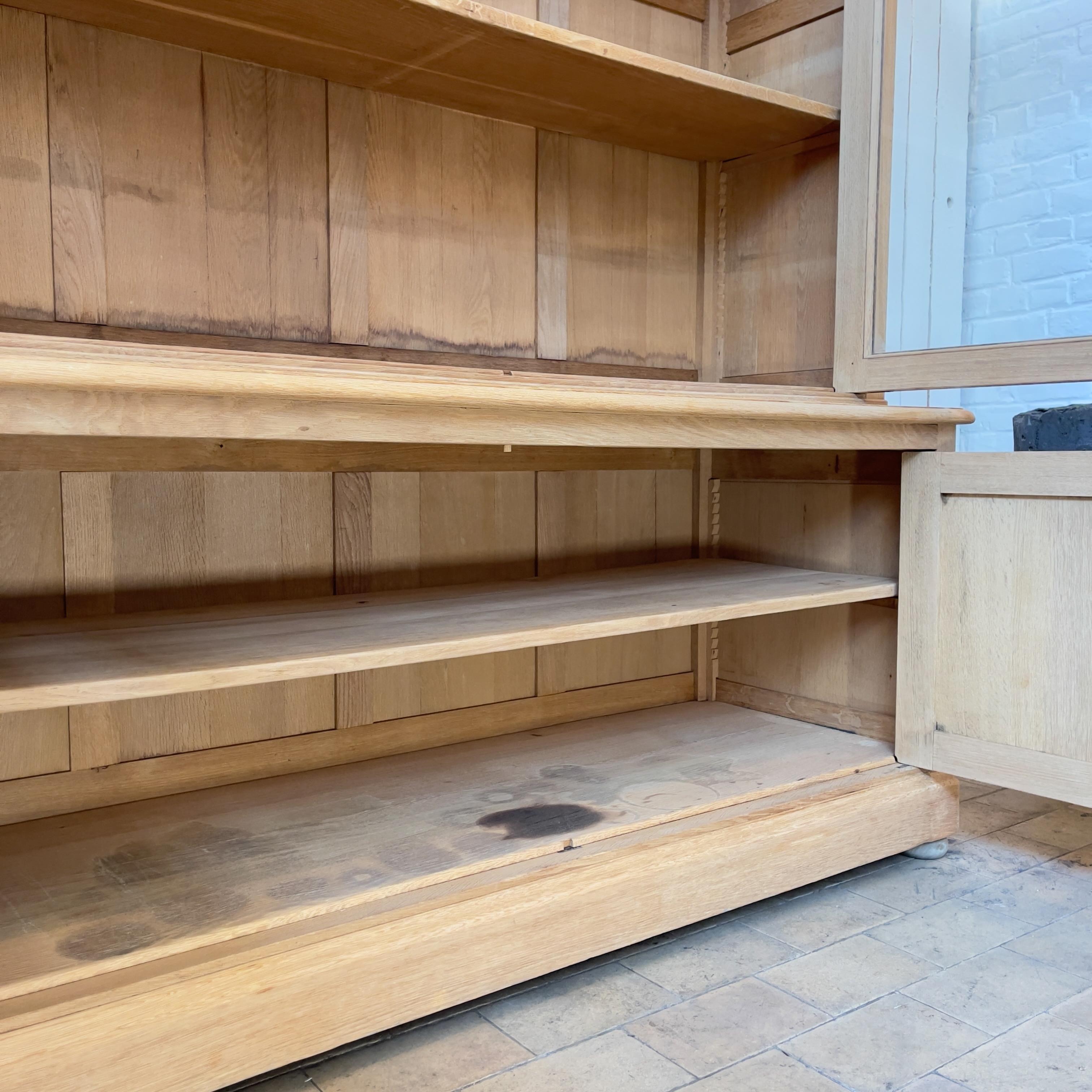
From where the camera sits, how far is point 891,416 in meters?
1.63

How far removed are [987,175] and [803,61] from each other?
1.67 feet

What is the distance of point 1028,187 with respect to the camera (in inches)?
65.4

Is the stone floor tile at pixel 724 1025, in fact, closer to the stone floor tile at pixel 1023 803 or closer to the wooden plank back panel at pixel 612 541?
the wooden plank back panel at pixel 612 541

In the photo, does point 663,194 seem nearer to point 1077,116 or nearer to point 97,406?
point 1077,116

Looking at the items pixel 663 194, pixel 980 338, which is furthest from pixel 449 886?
pixel 663 194

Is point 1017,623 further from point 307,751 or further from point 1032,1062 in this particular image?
point 307,751

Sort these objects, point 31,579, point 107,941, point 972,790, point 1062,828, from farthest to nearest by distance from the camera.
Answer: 1. point 972,790
2. point 1062,828
3. point 31,579
4. point 107,941

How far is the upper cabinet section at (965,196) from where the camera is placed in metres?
1.62

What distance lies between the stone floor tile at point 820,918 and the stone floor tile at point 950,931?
0.11 feet

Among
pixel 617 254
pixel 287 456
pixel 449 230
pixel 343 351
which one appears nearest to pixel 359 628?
pixel 287 456

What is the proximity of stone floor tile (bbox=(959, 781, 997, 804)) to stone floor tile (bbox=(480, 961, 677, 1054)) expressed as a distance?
105 centimetres

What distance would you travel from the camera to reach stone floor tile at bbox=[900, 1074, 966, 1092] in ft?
3.80

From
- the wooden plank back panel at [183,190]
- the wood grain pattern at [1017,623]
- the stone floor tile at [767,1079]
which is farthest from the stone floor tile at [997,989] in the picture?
the wooden plank back panel at [183,190]

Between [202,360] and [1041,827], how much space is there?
1.68m
